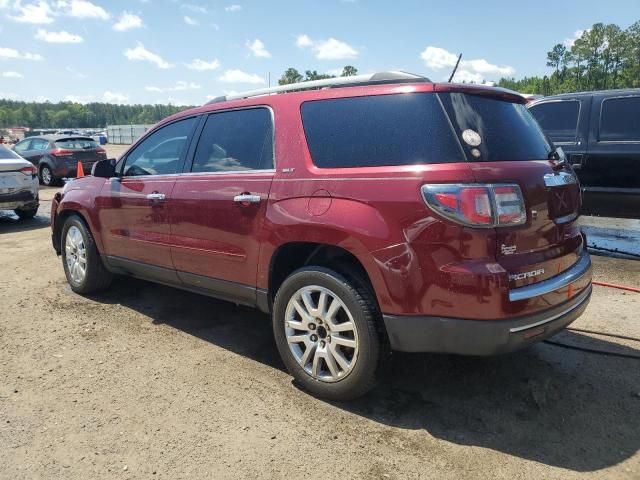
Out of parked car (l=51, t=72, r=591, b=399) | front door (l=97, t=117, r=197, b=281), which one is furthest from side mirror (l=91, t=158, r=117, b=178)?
parked car (l=51, t=72, r=591, b=399)

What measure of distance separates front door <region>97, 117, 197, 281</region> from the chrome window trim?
8.73ft

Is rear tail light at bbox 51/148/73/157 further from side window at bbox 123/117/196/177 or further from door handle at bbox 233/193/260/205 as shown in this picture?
door handle at bbox 233/193/260/205

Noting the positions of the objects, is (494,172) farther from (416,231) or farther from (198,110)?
(198,110)

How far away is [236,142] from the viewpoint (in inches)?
150

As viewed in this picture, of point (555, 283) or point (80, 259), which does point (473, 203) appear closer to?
point (555, 283)

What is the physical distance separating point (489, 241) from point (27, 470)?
252 cm

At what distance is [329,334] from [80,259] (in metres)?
3.26

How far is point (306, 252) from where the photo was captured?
3443mm

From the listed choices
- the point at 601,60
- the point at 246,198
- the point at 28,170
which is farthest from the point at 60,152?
the point at 601,60

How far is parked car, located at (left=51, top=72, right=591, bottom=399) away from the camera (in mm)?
2697

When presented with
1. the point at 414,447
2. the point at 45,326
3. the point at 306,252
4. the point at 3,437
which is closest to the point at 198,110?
Result: the point at 306,252

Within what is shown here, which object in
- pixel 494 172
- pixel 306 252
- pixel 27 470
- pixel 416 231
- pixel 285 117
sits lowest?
pixel 27 470

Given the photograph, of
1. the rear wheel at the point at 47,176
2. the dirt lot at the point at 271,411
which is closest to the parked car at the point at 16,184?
the dirt lot at the point at 271,411

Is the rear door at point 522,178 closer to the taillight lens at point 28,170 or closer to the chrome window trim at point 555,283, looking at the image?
the chrome window trim at point 555,283
